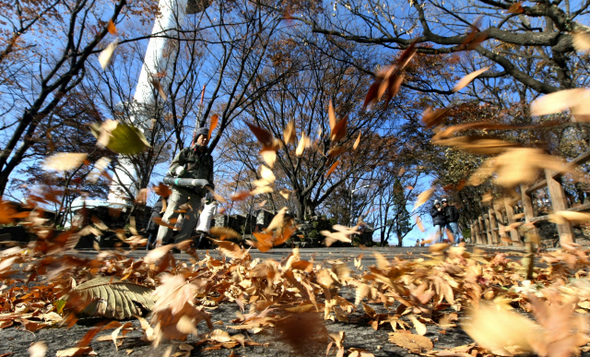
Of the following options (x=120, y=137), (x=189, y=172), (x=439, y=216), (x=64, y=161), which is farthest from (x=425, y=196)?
(x=439, y=216)

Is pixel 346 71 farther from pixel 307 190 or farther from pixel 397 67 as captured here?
pixel 397 67

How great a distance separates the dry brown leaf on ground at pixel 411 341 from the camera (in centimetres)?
85

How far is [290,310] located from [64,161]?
41.9 inches

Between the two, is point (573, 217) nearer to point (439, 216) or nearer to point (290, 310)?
point (290, 310)

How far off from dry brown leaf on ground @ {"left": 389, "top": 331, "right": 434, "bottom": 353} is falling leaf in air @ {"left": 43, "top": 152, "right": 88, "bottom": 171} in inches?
52.1

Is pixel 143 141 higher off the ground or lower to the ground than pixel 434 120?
lower

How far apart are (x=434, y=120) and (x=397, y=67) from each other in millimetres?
250

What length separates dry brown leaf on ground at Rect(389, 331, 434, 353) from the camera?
85cm

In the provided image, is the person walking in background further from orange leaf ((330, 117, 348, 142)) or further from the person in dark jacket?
orange leaf ((330, 117, 348, 142))

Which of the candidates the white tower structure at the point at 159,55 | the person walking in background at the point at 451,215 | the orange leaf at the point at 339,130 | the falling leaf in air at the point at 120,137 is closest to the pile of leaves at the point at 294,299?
the falling leaf in air at the point at 120,137

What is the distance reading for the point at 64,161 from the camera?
4.18ft

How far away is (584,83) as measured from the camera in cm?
861

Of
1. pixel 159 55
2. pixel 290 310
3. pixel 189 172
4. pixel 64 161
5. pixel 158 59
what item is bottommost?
pixel 290 310

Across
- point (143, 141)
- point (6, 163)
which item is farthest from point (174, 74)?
point (143, 141)
